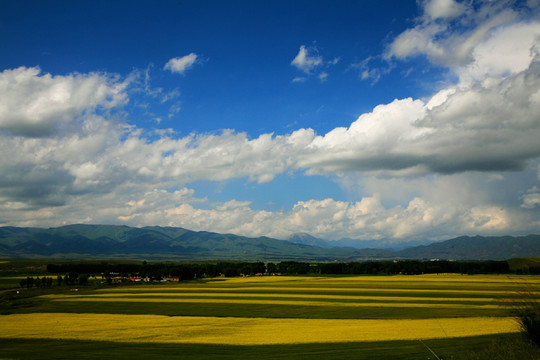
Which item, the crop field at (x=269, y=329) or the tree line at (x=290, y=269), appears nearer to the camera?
the crop field at (x=269, y=329)

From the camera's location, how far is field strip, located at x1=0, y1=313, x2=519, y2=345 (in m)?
31.4

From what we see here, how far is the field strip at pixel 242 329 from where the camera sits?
3136cm

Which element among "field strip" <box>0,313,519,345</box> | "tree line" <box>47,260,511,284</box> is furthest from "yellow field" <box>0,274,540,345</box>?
"tree line" <box>47,260,511,284</box>

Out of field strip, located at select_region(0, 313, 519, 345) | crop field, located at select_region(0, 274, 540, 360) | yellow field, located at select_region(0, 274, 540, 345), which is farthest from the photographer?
yellow field, located at select_region(0, 274, 540, 345)

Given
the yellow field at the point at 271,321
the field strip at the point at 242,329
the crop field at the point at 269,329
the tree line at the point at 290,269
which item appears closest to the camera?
the crop field at the point at 269,329

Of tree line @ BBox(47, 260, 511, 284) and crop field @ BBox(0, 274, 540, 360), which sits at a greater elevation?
crop field @ BBox(0, 274, 540, 360)

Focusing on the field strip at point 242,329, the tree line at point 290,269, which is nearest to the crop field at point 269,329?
the field strip at point 242,329

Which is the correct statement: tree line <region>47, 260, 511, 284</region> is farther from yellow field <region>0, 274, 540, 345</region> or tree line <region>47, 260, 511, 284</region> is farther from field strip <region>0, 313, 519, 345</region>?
field strip <region>0, 313, 519, 345</region>

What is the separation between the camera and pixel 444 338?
94.8 feet

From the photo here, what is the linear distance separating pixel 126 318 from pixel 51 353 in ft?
60.6

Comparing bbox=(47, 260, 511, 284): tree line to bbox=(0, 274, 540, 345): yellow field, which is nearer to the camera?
bbox=(0, 274, 540, 345): yellow field

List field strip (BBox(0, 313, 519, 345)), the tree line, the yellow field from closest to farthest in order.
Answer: field strip (BBox(0, 313, 519, 345)) < the yellow field < the tree line

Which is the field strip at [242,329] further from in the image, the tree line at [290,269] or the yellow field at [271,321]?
the tree line at [290,269]

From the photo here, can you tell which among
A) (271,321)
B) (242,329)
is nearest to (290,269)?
(271,321)
